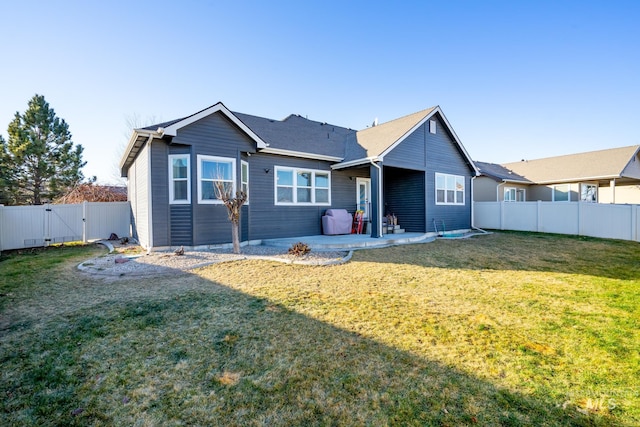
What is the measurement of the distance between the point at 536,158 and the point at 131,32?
2940 centimetres

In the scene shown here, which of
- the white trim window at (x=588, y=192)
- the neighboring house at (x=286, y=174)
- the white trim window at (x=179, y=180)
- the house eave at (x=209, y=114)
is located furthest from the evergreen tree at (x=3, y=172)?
the white trim window at (x=588, y=192)

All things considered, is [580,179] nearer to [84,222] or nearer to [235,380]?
[235,380]

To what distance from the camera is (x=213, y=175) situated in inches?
362

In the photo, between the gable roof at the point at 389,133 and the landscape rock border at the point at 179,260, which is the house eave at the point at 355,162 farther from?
the landscape rock border at the point at 179,260

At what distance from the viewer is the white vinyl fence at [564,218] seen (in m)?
12.4

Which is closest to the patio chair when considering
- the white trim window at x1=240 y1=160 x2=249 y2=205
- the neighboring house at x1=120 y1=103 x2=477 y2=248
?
the neighboring house at x1=120 y1=103 x2=477 y2=248

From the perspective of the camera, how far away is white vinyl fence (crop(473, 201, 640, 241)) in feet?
40.6

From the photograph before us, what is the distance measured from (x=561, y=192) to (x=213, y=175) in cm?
2410

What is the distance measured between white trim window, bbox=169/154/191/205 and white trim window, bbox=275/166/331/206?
3.14 m

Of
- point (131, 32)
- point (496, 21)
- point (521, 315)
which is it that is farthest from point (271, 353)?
point (496, 21)

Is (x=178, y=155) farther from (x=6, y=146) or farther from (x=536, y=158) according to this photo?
(x=536, y=158)

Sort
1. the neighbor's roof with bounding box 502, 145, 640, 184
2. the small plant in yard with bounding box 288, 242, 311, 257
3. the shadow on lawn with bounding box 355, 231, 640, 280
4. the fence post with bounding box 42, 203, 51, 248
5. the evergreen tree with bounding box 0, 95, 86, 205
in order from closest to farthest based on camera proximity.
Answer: the shadow on lawn with bounding box 355, 231, 640, 280 < the small plant in yard with bounding box 288, 242, 311, 257 < the fence post with bounding box 42, 203, 51, 248 < the neighbor's roof with bounding box 502, 145, 640, 184 < the evergreen tree with bounding box 0, 95, 86, 205

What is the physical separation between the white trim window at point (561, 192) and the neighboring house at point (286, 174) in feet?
36.0

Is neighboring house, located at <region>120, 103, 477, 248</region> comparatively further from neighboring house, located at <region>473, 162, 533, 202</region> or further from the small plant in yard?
neighboring house, located at <region>473, 162, 533, 202</region>
